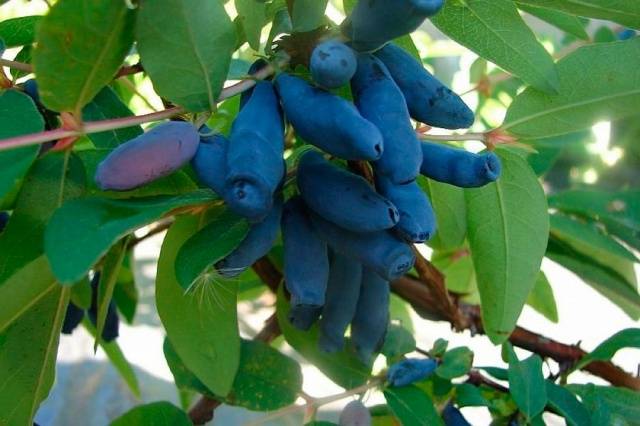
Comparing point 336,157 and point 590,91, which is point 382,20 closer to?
point 336,157

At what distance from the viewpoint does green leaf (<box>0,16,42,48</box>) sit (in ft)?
1.55

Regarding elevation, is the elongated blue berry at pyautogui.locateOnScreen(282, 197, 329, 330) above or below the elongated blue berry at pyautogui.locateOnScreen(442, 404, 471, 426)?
above

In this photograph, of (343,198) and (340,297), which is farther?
(340,297)

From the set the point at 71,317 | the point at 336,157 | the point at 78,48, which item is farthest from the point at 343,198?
the point at 71,317

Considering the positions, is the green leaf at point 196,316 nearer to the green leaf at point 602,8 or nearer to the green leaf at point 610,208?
the green leaf at point 602,8

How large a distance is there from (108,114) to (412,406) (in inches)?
9.8

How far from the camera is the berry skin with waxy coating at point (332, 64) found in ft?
1.10

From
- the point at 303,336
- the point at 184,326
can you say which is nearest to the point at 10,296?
the point at 184,326

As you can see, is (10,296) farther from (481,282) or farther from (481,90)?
(481,90)

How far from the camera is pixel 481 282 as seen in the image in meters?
0.51

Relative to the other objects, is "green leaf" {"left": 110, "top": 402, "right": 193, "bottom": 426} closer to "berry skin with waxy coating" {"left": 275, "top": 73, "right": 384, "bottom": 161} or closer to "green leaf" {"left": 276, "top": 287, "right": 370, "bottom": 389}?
"green leaf" {"left": 276, "top": 287, "right": 370, "bottom": 389}

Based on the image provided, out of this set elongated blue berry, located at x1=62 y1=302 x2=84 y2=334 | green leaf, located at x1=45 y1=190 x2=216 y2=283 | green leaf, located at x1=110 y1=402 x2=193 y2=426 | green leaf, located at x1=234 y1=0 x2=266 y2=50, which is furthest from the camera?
elongated blue berry, located at x1=62 y1=302 x2=84 y2=334

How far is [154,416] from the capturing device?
1.71 ft

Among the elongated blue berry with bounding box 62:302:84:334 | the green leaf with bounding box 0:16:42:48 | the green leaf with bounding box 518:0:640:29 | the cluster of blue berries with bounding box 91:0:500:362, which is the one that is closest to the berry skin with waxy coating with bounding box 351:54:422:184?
the cluster of blue berries with bounding box 91:0:500:362
